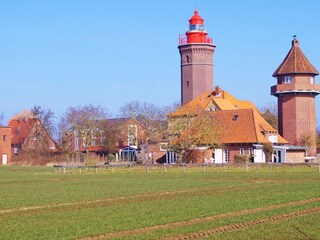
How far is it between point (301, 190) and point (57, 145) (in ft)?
274

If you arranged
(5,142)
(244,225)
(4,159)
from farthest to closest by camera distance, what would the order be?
(5,142) → (4,159) → (244,225)

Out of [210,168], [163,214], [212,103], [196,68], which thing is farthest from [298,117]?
[163,214]

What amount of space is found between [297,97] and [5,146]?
1871 inches

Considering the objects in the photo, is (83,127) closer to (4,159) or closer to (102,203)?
(4,159)

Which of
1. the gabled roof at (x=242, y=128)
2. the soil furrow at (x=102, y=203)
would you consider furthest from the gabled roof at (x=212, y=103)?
the soil furrow at (x=102, y=203)

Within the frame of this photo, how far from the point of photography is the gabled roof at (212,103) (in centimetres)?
8381

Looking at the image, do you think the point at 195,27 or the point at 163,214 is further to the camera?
the point at 195,27

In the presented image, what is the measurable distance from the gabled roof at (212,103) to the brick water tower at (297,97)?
27.1 feet

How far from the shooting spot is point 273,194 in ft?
101

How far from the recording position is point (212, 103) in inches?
3565

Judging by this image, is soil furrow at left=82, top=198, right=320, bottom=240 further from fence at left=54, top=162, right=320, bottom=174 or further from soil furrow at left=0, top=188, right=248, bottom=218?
fence at left=54, top=162, right=320, bottom=174

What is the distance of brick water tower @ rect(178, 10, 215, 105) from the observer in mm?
95000

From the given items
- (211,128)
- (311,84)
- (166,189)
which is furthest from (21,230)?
(311,84)

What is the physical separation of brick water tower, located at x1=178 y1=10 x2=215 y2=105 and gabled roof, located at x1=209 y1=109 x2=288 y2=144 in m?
12.5
